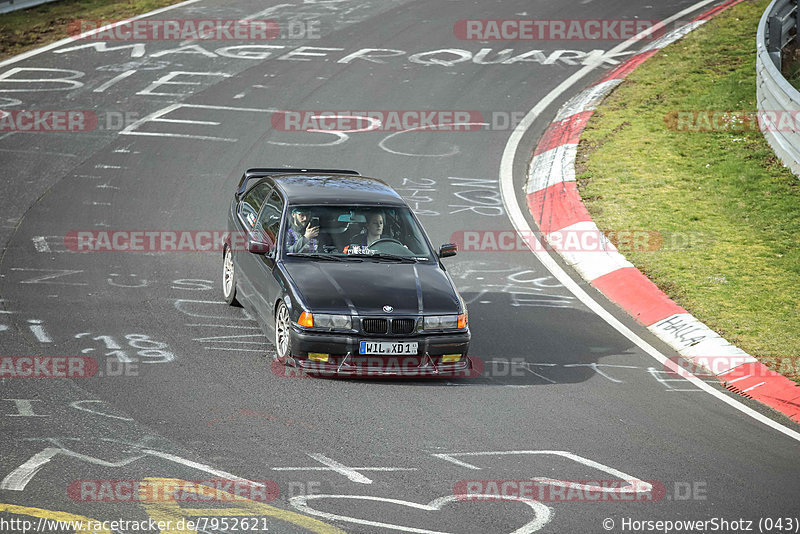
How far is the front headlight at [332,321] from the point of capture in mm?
9141

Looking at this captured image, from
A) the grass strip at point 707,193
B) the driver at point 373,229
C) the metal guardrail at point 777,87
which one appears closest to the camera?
the driver at point 373,229

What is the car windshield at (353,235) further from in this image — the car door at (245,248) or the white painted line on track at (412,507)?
the white painted line on track at (412,507)

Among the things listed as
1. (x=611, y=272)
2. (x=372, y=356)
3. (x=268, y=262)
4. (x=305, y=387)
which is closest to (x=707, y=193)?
(x=611, y=272)

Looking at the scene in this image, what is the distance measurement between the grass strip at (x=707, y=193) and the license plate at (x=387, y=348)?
3544 mm

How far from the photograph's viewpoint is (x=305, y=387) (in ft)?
29.3

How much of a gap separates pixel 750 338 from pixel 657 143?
7.10 m

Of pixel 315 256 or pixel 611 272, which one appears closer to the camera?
pixel 315 256

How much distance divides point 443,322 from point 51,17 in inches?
745

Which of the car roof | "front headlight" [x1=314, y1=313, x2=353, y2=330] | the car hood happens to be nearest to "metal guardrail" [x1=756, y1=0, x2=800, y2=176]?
the car roof

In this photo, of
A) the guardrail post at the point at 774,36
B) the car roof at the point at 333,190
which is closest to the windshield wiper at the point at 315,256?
the car roof at the point at 333,190

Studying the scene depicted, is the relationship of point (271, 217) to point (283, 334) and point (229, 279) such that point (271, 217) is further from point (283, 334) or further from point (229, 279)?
point (283, 334)

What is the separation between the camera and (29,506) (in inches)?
246

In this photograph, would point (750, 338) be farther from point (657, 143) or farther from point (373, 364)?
point (657, 143)

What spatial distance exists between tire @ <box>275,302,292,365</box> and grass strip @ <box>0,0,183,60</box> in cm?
1530
